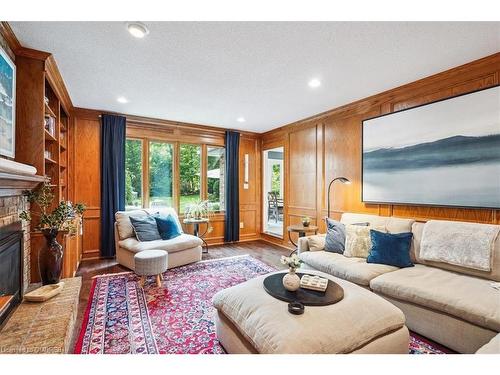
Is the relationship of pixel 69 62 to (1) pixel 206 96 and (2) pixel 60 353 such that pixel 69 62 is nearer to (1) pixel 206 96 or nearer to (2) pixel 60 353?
(1) pixel 206 96

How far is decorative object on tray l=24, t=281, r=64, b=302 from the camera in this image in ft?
6.50

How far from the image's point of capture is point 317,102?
3.75 meters

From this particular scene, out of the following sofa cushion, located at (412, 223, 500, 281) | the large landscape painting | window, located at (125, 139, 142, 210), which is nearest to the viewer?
sofa cushion, located at (412, 223, 500, 281)

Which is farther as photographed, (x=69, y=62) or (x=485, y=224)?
(x=69, y=62)

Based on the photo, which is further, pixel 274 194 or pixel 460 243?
pixel 274 194

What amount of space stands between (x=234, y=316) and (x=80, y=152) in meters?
3.91

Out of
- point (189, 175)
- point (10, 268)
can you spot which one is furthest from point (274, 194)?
point (10, 268)

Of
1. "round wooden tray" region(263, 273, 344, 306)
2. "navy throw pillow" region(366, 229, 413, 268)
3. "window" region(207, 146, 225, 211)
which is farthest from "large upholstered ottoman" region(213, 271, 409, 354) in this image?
"window" region(207, 146, 225, 211)

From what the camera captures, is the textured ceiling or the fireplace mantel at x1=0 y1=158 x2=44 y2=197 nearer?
the fireplace mantel at x1=0 y1=158 x2=44 y2=197

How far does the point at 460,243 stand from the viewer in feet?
7.76

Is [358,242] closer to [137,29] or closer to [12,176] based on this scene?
[137,29]

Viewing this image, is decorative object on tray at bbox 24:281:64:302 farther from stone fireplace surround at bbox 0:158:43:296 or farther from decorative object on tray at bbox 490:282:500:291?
decorative object on tray at bbox 490:282:500:291

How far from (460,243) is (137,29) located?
335 centimetres
